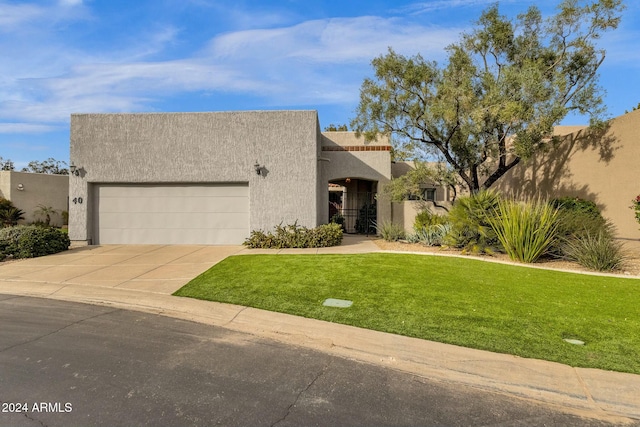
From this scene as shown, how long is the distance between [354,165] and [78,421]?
15.0 m

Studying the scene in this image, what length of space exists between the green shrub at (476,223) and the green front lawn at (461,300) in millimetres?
1646

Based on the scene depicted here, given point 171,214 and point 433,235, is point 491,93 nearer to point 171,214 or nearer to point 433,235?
point 433,235

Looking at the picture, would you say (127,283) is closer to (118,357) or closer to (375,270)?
(118,357)

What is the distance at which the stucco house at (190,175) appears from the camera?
45.2 ft

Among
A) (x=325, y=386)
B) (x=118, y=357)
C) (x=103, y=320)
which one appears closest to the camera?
(x=325, y=386)

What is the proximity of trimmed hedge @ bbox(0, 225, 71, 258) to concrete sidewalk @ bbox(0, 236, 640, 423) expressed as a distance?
4.15 m

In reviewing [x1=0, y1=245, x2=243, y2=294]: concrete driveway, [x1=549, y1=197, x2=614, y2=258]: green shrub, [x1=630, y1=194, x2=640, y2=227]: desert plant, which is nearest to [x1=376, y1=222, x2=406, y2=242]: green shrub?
[x1=549, y1=197, x2=614, y2=258]: green shrub

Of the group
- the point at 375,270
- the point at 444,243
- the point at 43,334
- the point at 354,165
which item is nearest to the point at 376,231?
the point at 354,165

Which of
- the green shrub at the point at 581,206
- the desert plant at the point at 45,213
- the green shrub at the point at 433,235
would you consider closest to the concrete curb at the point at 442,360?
the green shrub at the point at 433,235

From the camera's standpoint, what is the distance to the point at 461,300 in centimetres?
651

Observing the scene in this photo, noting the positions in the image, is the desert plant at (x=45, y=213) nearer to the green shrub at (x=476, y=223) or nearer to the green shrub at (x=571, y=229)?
the green shrub at (x=476, y=223)

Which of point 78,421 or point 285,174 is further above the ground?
point 285,174

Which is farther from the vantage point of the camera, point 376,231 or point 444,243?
point 376,231

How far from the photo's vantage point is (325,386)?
3.79 meters
